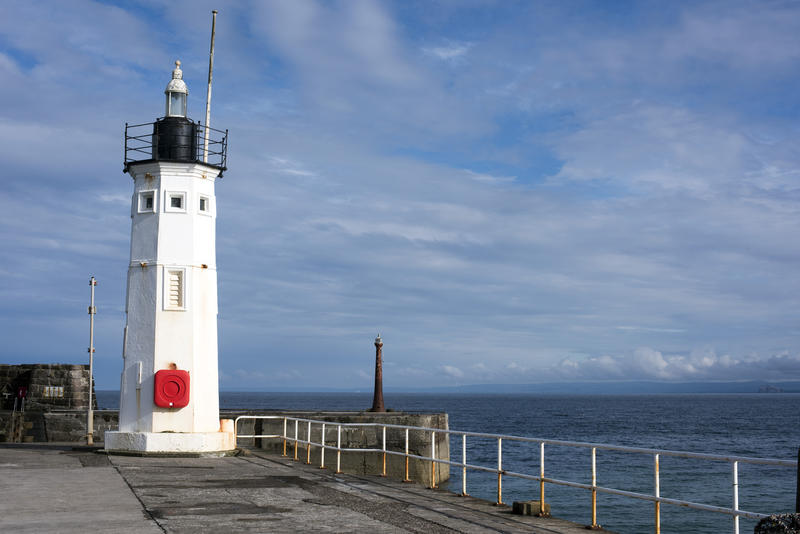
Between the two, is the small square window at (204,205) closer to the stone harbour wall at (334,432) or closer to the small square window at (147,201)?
the small square window at (147,201)

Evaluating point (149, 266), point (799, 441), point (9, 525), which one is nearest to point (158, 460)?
point (149, 266)

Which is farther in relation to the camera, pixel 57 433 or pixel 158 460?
pixel 57 433

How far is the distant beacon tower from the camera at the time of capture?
1842 cm

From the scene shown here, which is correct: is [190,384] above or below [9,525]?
above

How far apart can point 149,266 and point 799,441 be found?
52.6 metres

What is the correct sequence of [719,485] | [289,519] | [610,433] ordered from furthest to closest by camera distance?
[610,433]
[719,485]
[289,519]

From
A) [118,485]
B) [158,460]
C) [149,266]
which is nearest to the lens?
[118,485]

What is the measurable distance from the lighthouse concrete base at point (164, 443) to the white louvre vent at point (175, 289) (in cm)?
293

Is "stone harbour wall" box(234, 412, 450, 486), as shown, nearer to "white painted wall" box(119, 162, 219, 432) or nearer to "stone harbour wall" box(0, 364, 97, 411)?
"white painted wall" box(119, 162, 219, 432)

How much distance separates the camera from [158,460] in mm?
17484

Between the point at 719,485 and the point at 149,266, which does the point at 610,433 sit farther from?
the point at 149,266

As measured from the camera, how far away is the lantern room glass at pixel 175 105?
1988 centimetres

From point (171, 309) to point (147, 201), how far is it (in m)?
2.66

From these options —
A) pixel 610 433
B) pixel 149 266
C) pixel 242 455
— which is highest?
pixel 149 266
